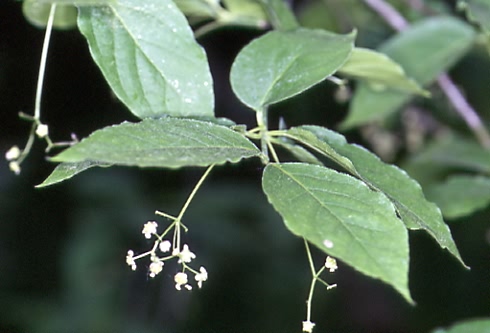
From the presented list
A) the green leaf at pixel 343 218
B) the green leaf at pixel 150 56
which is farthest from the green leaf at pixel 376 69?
the green leaf at pixel 343 218

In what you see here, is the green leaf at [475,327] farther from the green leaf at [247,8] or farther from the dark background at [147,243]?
the dark background at [147,243]

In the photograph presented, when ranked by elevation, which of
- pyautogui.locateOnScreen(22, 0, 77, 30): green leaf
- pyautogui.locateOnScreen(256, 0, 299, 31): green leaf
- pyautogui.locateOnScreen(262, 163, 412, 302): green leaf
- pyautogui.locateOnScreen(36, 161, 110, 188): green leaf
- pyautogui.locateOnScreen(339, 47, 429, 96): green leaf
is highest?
pyautogui.locateOnScreen(22, 0, 77, 30): green leaf

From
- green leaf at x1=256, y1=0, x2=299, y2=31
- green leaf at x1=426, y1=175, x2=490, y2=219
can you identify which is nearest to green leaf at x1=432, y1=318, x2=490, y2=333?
green leaf at x1=426, y1=175, x2=490, y2=219

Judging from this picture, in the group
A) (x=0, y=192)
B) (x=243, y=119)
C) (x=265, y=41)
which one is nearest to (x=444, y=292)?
(x=243, y=119)

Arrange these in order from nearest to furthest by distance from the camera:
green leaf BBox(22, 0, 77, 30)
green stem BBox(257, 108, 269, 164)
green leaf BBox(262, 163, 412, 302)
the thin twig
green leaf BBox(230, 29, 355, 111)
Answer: green leaf BBox(262, 163, 412, 302)
green stem BBox(257, 108, 269, 164)
green leaf BBox(230, 29, 355, 111)
green leaf BBox(22, 0, 77, 30)
the thin twig

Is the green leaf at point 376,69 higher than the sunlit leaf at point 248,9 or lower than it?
lower

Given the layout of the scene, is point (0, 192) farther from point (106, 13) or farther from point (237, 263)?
point (106, 13)

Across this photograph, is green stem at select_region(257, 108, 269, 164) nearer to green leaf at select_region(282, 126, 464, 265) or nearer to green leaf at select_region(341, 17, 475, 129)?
green leaf at select_region(282, 126, 464, 265)
